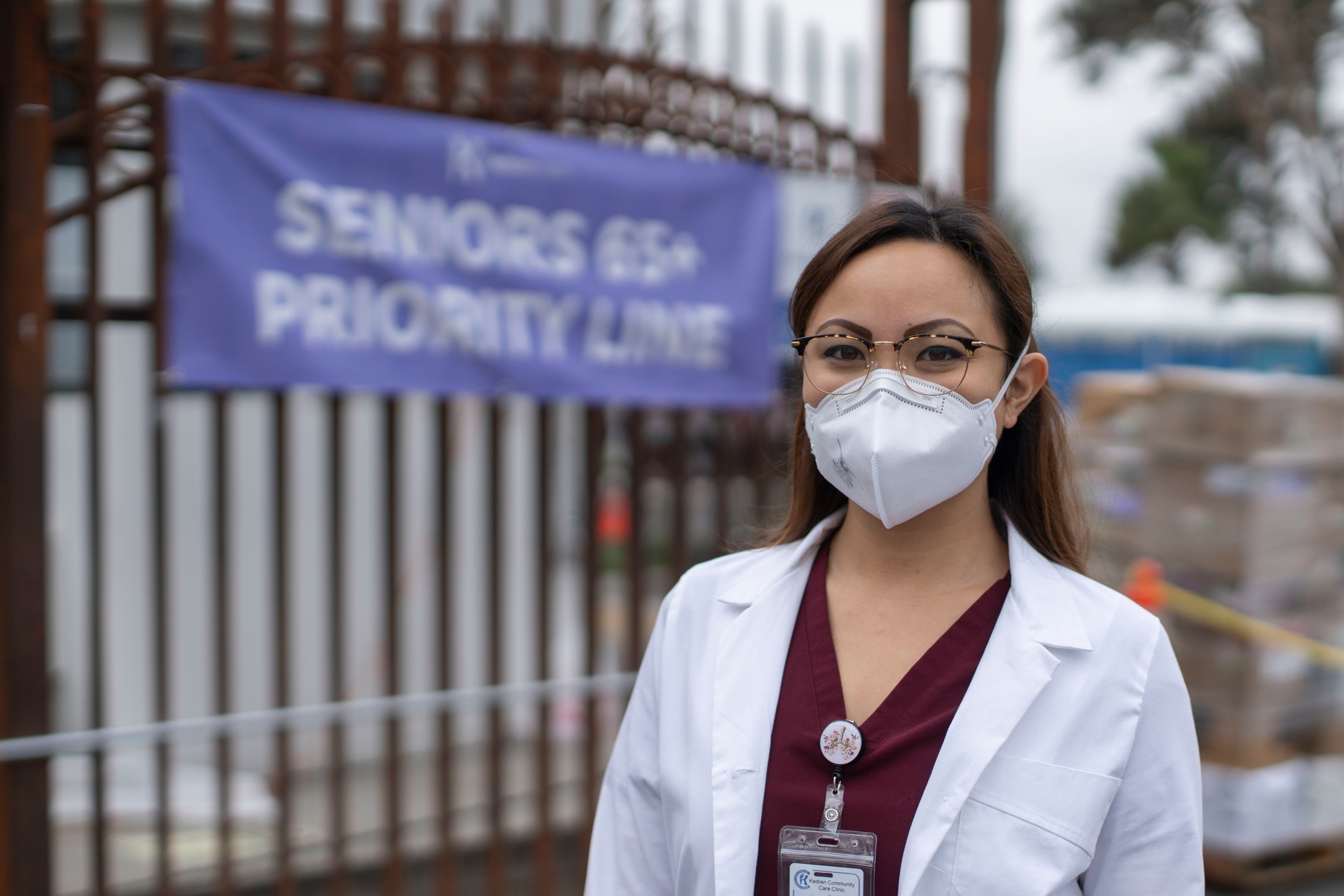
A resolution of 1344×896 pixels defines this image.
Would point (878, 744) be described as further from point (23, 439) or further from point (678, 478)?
point (678, 478)

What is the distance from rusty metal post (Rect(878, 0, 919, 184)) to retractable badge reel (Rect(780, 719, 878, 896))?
323cm

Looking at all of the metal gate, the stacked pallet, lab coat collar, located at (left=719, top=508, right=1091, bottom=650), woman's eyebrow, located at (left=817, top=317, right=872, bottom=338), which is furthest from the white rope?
the stacked pallet

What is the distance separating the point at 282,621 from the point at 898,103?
→ 9.01 ft

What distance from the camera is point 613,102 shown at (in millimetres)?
3775

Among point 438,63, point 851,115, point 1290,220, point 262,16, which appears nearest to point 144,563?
point 262,16

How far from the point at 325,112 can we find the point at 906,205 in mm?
2057

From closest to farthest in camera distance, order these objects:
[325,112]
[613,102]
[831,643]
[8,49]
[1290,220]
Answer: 1. [831,643]
2. [8,49]
3. [325,112]
4. [613,102]
5. [1290,220]

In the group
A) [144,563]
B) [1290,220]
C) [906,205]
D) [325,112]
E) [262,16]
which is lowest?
[144,563]

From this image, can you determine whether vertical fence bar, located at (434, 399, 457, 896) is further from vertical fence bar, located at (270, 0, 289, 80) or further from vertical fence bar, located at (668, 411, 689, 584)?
vertical fence bar, located at (270, 0, 289, 80)

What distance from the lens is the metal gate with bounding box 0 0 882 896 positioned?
120 inches

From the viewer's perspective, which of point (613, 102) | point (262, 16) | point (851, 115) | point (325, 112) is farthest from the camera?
point (262, 16)

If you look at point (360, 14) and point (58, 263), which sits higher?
point (360, 14)

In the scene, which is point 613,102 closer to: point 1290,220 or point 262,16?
point 262,16

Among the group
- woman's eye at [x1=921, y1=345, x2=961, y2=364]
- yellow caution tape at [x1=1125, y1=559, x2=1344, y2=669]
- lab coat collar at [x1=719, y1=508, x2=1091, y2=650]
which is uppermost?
woman's eye at [x1=921, y1=345, x2=961, y2=364]
